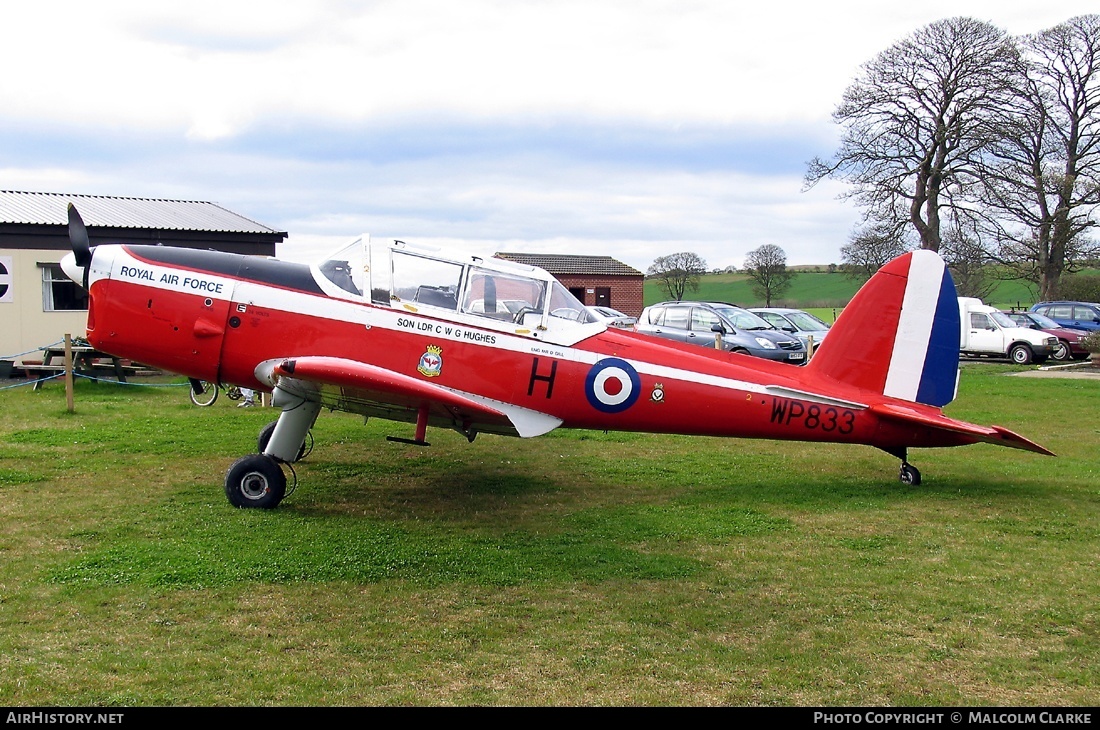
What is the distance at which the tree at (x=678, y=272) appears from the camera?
193 ft

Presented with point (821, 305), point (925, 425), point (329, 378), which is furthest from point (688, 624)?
point (821, 305)

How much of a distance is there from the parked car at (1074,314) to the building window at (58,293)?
27780mm

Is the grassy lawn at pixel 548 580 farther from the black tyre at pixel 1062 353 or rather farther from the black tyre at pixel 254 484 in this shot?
the black tyre at pixel 1062 353

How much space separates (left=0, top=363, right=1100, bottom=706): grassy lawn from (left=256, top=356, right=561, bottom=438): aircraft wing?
76cm

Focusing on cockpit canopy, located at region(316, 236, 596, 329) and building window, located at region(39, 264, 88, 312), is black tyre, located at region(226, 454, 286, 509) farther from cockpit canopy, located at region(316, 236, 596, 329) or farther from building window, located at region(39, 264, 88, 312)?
building window, located at region(39, 264, 88, 312)

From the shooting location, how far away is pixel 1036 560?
20.1ft

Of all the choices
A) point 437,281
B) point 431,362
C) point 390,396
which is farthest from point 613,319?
point 390,396

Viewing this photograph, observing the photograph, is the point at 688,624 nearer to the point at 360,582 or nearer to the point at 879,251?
the point at 360,582

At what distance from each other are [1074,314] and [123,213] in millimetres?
28534

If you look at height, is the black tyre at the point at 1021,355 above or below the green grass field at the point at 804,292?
below

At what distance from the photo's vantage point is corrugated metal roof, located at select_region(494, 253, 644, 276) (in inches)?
1852

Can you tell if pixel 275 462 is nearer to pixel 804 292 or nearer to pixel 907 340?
pixel 907 340

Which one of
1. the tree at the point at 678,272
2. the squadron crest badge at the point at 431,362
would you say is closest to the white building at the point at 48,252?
the squadron crest badge at the point at 431,362

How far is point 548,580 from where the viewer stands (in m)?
5.64
